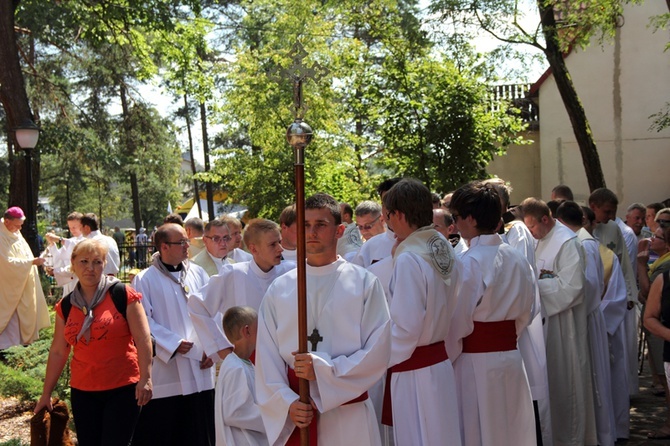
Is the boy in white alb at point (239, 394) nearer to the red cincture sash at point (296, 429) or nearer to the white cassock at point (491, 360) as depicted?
the red cincture sash at point (296, 429)

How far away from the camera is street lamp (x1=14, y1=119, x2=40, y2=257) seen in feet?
48.9

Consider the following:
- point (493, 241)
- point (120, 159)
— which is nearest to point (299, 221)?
point (493, 241)

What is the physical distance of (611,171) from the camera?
24844mm

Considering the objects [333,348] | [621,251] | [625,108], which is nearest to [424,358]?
[333,348]

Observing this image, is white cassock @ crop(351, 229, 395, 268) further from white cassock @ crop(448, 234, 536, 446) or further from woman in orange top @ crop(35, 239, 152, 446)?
woman in orange top @ crop(35, 239, 152, 446)

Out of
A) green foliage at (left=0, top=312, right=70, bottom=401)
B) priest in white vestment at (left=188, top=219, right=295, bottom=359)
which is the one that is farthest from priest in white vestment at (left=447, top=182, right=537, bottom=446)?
green foliage at (left=0, top=312, right=70, bottom=401)

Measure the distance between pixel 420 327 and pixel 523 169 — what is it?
72.9 ft

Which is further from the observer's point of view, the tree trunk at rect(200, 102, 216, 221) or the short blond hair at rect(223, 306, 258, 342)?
the tree trunk at rect(200, 102, 216, 221)

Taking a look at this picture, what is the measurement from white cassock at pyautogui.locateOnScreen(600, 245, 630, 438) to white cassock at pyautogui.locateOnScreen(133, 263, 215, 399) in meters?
Answer: 4.20

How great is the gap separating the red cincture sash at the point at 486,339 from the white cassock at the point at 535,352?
1.91 feet

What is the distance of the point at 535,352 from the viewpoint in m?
6.74

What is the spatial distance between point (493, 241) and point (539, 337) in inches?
53.8

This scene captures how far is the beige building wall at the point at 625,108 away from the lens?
23906 millimetres

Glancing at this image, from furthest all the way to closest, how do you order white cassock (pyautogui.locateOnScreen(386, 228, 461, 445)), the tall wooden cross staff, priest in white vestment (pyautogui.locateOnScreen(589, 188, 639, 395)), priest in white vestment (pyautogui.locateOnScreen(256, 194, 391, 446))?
priest in white vestment (pyautogui.locateOnScreen(589, 188, 639, 395))
white cassock (pyautogui.locateOnScreen(386, 228, 461, 445))
priest in white vestment (pyautogui.locateOnScreen(256, 194, 391, 446))
the tall wooden cross staff
